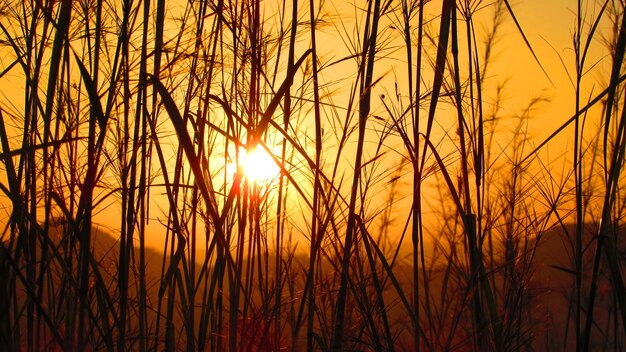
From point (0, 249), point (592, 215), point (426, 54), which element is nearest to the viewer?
point (0, 249)

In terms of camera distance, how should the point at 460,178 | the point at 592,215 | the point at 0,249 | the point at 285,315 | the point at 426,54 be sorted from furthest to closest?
1. the point at 592,215
2. the point at 285,315
3. the point at 460,178
4. the point at 426,54
5. the point at 0,249

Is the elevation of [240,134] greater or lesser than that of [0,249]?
greater

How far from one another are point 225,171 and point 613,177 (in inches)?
29.6

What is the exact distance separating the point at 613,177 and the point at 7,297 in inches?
39.4

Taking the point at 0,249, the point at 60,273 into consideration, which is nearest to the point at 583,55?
the point at 0,249

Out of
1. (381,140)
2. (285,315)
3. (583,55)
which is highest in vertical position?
(583,55)

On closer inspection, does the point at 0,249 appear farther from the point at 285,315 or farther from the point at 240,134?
the point at 285,315

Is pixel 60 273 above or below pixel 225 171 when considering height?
below

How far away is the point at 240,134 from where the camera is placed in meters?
1.28

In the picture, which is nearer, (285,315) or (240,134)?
(240,134)

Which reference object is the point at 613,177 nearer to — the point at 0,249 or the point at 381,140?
the point at 381,140

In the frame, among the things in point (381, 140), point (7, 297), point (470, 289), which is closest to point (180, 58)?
point (381, 140)

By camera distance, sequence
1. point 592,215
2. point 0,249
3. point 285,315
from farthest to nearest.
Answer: point 592,215 < point 285,315 < point 0,249

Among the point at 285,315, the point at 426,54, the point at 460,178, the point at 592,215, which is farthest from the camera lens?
the point at 592,215
